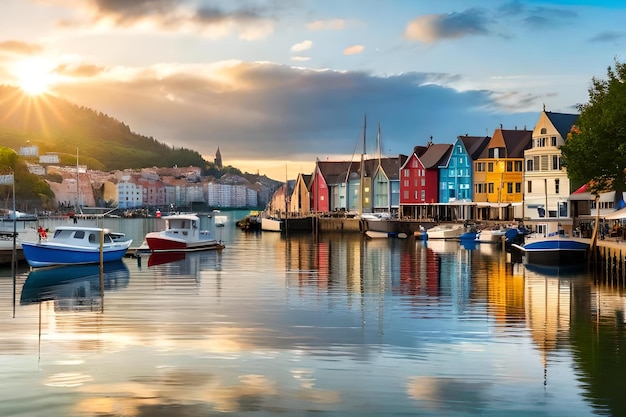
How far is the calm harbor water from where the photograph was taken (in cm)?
1850

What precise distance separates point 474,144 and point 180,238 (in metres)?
63.7

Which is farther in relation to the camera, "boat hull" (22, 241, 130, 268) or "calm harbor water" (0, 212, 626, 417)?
"boat hull" (22, 241, 130, 268)

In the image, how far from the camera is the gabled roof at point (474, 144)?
122 metres

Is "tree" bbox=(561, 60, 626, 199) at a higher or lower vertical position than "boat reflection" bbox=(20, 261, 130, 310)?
higher

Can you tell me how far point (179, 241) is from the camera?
74.0 meters

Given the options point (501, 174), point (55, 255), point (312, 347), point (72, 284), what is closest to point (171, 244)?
point (55, 255)

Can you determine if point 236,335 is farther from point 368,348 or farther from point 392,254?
point 392,254

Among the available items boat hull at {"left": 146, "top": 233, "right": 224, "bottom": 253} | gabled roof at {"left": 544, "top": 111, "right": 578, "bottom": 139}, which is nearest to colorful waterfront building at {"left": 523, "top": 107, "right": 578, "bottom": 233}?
gabled roof at {"left": 544, "top": 111, "right": 578, "bottom": 139}

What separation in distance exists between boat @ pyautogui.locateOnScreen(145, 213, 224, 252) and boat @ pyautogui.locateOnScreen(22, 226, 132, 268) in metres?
13.6

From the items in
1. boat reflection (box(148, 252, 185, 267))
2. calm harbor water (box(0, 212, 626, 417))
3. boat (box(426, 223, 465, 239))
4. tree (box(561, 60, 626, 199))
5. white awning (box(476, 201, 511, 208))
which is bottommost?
calm harbor water (box(0, 212, 626, 417))

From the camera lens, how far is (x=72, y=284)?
147ft

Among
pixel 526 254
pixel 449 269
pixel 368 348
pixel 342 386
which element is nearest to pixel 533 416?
pixel 342 386

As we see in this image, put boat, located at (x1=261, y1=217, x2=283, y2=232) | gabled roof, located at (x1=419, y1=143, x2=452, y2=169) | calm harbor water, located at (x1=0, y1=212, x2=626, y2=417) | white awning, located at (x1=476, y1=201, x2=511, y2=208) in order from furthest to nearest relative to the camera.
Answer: boat, located at (x1=261, y1=217, x2=283, y2=232), gabled roof, located at (x1=419, y1=143, x2=452, y2=169), white awning, located at (x1=476, y1=201, x2=511, y2=208), calm harbor water, located at (x1=0, y1=212, x2=626, y2=417)

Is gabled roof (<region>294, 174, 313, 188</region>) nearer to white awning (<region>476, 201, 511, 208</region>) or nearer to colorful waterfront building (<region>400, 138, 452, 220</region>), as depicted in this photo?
colorful waterfront building (<region>400, 138, 452, 220</region>)
